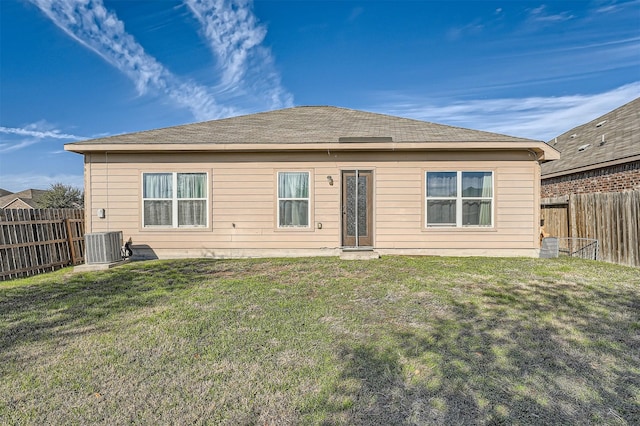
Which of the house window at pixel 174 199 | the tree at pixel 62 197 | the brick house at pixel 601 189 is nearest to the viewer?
the brick house at pixel 601 189

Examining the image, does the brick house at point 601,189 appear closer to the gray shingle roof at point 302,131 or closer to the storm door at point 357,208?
the gray shingle roof at point 302,131

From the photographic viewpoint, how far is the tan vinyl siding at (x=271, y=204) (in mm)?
8547

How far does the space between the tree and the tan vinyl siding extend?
68.6ft

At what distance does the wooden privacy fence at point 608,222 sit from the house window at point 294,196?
715 centimetres

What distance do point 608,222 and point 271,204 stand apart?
809cm

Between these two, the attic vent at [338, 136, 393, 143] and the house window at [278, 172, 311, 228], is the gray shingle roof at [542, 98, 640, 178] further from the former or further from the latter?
the house window at [278, 172, 311, 228]

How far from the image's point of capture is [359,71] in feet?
47.4

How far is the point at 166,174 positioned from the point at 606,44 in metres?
15.8

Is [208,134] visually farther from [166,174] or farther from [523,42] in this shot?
[523,42]

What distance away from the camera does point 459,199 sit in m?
8.49

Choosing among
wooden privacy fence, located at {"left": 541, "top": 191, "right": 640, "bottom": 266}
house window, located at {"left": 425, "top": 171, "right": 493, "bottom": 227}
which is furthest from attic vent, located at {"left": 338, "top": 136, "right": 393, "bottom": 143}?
wooden privacy fence, located at {"left": 541, "top": 191, "right": 640, "bottom": 266}

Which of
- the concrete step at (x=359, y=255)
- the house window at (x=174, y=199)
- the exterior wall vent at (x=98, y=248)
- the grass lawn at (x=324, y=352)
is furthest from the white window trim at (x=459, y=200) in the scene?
the exterior wall vent at (x=98, y=248)

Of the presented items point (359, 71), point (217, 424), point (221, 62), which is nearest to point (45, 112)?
point (221, 62)

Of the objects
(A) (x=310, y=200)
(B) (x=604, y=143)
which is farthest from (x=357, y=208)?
(B) (x=604, y=143)
